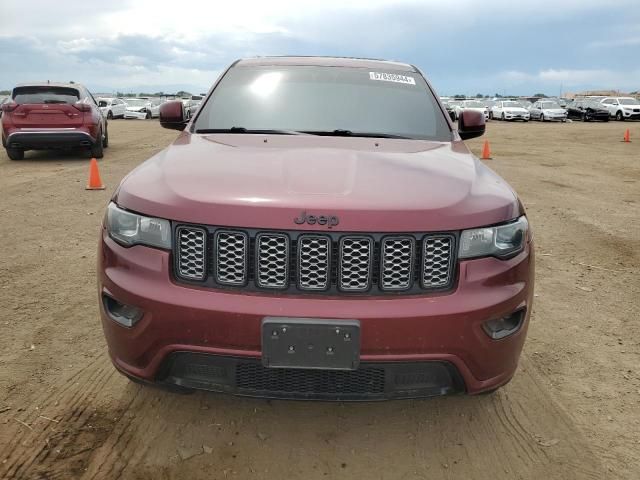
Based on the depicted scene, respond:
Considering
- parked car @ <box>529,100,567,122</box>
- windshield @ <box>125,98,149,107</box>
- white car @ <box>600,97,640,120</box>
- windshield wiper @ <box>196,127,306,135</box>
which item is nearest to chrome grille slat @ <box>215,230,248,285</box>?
windshield wiper @ <box>196,127,306,135</box>

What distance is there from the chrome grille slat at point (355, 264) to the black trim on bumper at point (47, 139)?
36.0 ft

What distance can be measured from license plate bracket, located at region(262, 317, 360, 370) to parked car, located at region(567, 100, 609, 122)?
4103cm

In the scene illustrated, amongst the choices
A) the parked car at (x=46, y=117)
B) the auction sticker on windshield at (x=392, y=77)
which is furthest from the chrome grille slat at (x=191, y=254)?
the parked car at (x=46, y=117)

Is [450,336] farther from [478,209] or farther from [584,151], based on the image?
[584,151]

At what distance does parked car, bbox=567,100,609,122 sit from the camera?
3825 centimetres

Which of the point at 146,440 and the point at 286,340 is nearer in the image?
the point at 286,340

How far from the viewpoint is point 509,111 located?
3931 centimetres

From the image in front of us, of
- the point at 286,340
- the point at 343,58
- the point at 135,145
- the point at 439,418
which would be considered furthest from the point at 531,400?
the point at 135,145

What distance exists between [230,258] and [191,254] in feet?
0.53

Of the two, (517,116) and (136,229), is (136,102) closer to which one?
(517,116)

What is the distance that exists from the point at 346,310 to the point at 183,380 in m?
0.73

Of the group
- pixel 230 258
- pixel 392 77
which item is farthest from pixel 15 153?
pixel 230 258

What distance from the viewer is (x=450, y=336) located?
2252 mm

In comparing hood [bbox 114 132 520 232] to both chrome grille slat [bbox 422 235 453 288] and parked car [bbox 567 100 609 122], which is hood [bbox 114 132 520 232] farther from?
parked car [bbox 567 100 609 122]
